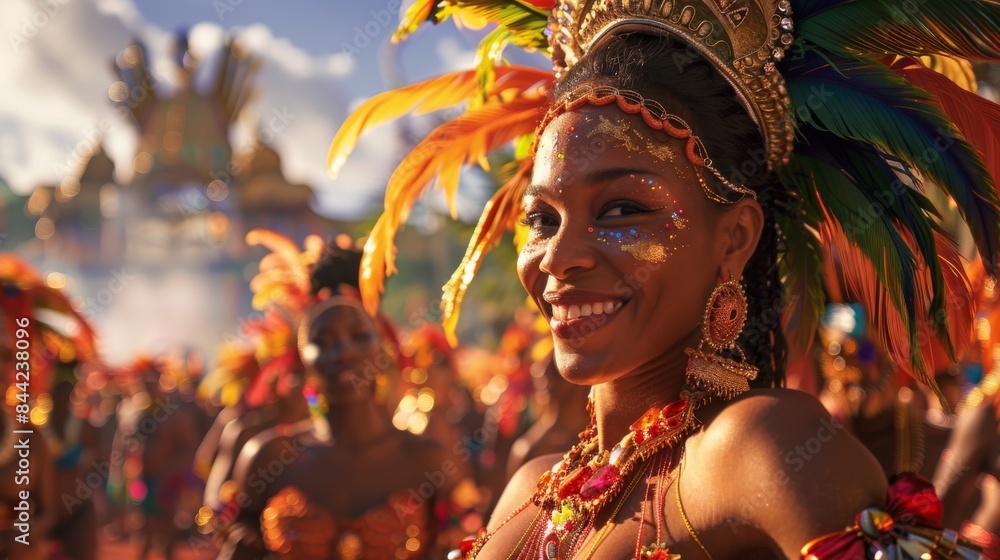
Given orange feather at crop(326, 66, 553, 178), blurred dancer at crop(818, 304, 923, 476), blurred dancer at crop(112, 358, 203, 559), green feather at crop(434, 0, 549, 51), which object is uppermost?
green feather at crop(434, 0, 549, 51)

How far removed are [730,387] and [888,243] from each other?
0.50m

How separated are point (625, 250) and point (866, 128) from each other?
59cm

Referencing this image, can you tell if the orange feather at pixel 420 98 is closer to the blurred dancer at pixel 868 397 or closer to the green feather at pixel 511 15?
the green feather at pixel 511 15

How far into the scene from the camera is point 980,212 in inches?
84.7

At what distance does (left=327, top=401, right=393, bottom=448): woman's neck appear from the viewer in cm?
566

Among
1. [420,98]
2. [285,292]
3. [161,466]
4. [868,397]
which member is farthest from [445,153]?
[161,466]

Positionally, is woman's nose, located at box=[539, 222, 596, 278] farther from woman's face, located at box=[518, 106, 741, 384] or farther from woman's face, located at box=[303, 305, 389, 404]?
woman's face, located at box=[303, 305, 389, 404]

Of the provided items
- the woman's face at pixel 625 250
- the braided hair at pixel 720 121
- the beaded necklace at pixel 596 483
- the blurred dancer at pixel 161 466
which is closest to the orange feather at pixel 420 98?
the braided hair at pixel 720 121

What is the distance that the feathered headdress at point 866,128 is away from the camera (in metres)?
2.17

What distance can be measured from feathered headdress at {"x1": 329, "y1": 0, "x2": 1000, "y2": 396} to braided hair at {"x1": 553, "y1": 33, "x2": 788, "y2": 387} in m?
0.03

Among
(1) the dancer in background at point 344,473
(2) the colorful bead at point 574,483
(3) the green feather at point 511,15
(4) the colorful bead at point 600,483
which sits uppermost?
(3) the green feather at point 511,15

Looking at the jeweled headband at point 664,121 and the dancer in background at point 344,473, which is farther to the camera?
the dancer in background at point 344,473

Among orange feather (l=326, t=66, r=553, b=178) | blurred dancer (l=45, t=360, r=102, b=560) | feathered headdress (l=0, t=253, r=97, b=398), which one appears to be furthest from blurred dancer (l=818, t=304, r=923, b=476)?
blurred dancer (l=45, t=360, r=102, b=560)

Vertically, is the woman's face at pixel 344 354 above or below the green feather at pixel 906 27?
below
